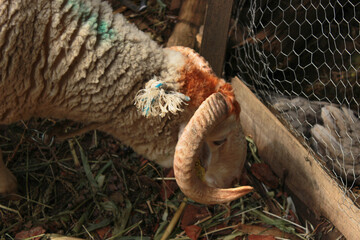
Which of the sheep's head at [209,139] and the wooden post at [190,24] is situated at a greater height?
the wooden post at [190,24]

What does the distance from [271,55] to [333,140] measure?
0.76 m

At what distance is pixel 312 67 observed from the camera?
2.52 metres

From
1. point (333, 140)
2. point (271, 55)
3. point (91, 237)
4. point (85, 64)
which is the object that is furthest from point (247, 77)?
point (91, 237)

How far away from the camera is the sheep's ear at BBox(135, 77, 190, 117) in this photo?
183cm

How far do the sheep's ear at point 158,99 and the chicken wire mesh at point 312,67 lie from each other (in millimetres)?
994

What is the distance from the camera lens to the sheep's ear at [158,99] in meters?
1.83

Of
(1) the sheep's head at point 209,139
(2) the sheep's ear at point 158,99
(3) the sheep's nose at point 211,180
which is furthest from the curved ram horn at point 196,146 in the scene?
(3) the sheep's nose at point 211,180

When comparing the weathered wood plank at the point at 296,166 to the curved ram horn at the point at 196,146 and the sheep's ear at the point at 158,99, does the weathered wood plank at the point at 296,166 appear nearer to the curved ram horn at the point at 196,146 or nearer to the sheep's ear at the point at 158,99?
the curved ram horn at the point at 196,146

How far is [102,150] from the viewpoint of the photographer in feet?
9.84

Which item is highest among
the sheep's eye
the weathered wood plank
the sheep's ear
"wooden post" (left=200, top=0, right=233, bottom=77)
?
"wooden post" (left=200, top=0, right=233, bottom=77)

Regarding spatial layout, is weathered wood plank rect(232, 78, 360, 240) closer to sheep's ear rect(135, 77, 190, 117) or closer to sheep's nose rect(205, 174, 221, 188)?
sheep's nose rect(205, 174, 221, 188)

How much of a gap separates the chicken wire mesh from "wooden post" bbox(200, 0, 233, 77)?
178mm

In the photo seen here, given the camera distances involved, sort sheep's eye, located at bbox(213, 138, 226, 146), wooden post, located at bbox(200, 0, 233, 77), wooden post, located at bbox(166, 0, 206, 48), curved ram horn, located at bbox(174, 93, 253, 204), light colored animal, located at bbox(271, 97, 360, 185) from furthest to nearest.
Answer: wooden post, located at bbox(166, 0, 206, 48) < wooden post, located at bbox(200, 0, 233, 77) < light colored animal, located at bbox(271, 97, 360, 185) < sheep's eye, located at bbox(213, 138, 226, 146) < curved ram horn, located at bbox(174, 93, 253, 204)

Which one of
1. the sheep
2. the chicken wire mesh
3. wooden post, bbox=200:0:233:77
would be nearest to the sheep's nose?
the sheep
